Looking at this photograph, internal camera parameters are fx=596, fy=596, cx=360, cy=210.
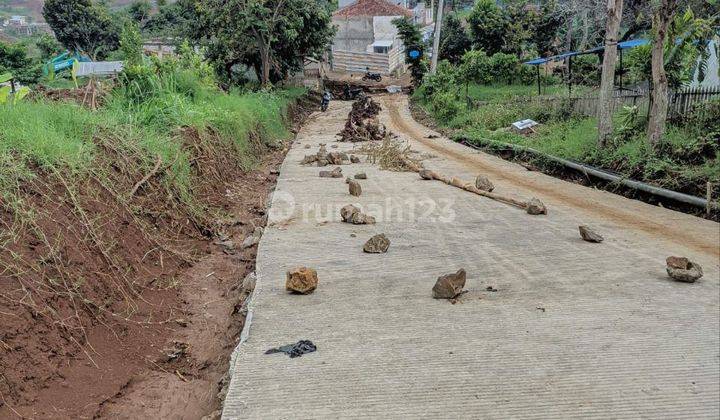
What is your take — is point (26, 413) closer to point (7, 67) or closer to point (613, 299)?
point (613, 299)

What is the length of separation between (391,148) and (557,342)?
8.87 m

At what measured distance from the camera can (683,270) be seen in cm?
438

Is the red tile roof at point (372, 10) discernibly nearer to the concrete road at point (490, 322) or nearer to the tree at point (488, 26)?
the tree at point (488, 26)

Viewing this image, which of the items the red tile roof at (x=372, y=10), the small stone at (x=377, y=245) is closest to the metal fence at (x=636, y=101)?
the small stone at (x=377, y=245)

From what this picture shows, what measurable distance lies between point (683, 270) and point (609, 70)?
7.19m

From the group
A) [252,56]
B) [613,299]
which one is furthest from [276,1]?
[613,299]

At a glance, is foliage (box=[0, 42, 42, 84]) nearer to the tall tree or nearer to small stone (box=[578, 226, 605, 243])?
the tall tree

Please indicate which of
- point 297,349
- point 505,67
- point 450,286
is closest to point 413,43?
point 505,67

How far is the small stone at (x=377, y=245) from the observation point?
5.70 m

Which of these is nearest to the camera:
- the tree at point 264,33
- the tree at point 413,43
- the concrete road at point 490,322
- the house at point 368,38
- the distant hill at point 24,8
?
the concrete road at point 490,322

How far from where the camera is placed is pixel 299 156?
43.3ft

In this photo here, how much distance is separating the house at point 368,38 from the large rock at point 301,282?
39.6 metres

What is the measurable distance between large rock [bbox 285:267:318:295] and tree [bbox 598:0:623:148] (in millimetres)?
7385

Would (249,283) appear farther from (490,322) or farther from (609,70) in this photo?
(609,70)
